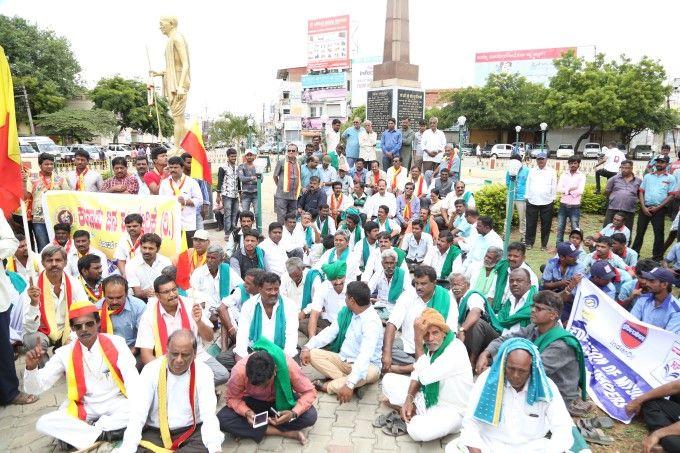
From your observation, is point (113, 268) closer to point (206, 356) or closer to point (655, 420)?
point (206, 356)

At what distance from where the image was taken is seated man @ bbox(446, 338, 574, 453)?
3.00 m

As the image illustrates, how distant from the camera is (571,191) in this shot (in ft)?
28.9

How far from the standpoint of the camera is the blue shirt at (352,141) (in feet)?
37.9

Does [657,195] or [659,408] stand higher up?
[657,195]

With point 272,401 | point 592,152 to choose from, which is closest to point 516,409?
point 272,401

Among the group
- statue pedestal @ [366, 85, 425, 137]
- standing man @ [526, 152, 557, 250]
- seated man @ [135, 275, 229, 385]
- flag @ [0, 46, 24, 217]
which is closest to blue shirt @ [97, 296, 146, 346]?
seated man @ [135, 275, 229, 385]

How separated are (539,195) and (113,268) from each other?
24.6ft

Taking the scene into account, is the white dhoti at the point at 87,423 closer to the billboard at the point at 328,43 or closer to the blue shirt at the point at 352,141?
the blue shirt at the point at 352,141

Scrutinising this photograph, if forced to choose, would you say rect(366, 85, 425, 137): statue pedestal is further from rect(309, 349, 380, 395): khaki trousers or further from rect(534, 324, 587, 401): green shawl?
rect(534, 324, 587, 401): green shawl

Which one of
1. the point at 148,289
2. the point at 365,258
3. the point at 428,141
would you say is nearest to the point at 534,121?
the point at 428,141

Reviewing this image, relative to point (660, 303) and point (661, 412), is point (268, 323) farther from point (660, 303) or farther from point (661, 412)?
point (660, 303)

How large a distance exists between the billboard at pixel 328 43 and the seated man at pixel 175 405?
6796cm

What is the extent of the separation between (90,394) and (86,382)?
11 cm

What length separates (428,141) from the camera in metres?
11.4
